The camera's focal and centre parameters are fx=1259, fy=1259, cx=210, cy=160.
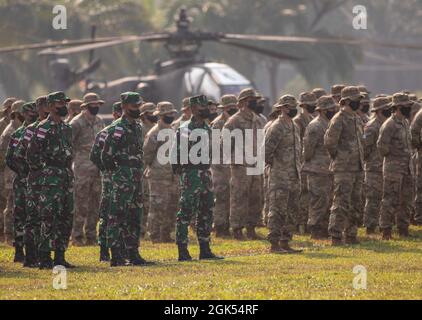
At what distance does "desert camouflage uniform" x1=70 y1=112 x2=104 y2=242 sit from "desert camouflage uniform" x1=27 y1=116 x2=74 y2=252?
3865 millimetres

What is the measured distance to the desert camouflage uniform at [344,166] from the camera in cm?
1891

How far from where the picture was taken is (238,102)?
2078 cm

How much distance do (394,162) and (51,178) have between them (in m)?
6.04

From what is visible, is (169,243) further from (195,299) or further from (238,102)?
(195,299)

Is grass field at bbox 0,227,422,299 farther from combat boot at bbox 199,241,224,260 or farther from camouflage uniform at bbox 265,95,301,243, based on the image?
camouflage uniform at bbox 265,95,301,243

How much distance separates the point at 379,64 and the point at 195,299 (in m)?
74.8

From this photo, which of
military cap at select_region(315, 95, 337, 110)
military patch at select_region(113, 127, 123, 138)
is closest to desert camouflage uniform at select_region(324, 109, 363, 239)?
military cap at select_region(315, 95, 337, 110)

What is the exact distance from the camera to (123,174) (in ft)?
Answer: 54.9

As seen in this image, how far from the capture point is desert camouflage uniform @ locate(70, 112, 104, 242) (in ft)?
67.4

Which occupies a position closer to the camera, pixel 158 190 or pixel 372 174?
pixel 372 174

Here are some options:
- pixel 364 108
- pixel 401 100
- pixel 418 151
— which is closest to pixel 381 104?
pixel 364 108

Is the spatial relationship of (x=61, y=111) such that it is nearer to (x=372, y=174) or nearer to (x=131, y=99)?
(x=131, y=99)

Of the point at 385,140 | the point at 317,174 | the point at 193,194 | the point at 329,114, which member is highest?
the point at 329,114

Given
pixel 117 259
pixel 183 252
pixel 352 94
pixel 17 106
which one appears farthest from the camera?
pixel 17 106
